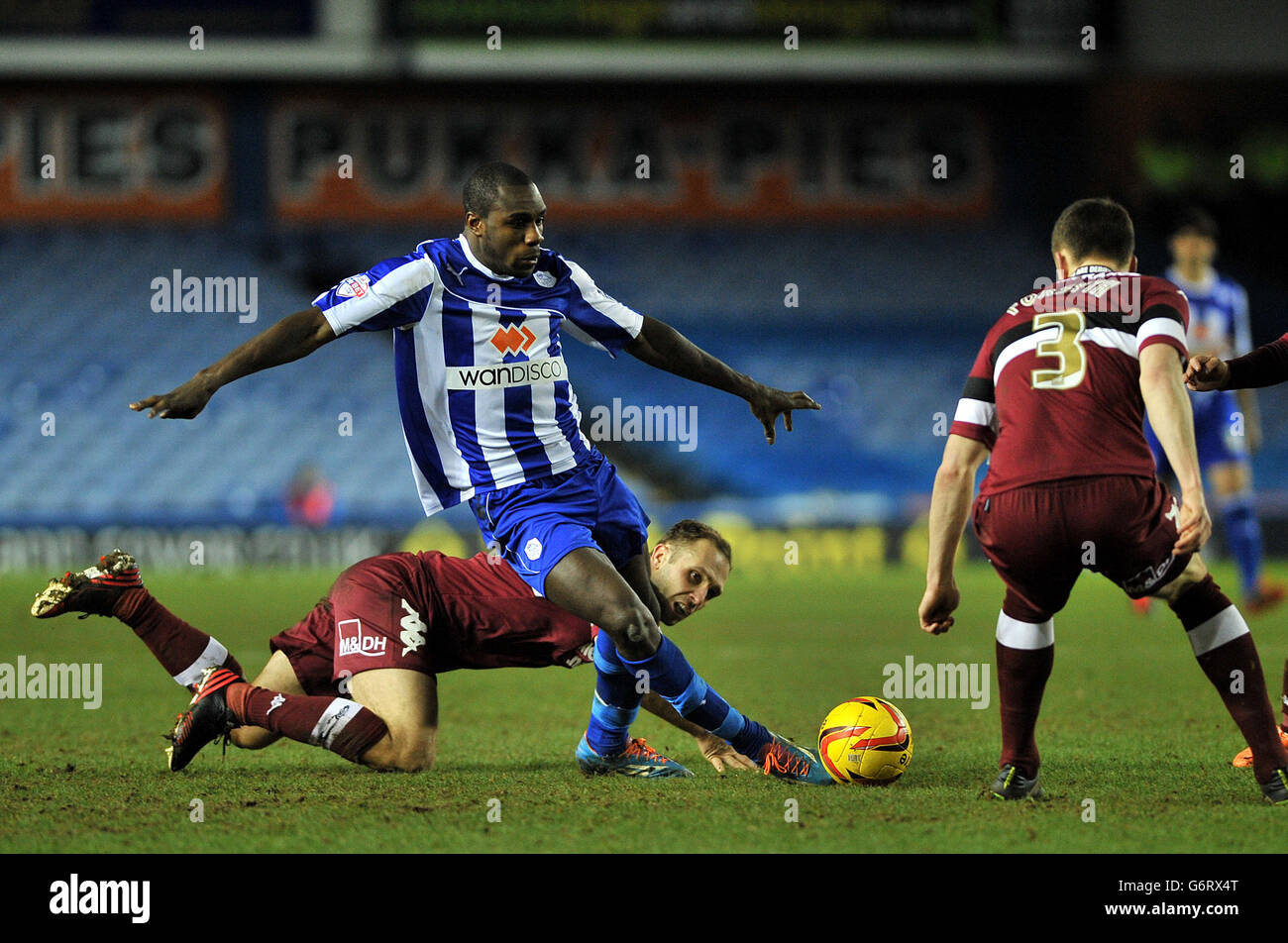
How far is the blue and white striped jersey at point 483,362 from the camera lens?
5160 millimetres

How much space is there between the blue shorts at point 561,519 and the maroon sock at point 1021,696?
1.45 m

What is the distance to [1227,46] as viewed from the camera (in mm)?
19719

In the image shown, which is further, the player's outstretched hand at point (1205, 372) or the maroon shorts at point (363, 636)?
the maroon shorts at point (363, 636)

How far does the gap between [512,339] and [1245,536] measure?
7059mm

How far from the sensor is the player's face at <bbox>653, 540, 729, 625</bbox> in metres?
5.39

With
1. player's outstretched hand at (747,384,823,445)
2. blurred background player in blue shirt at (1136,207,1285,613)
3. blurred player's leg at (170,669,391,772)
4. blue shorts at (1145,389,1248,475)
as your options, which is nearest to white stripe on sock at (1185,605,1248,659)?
player's outstretched hand at (747,384,823,445)

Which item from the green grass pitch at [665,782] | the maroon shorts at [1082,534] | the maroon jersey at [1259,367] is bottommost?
the green grass pitch at [665,782]

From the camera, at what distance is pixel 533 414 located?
532 centimetres

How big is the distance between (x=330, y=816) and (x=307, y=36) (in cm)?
1674

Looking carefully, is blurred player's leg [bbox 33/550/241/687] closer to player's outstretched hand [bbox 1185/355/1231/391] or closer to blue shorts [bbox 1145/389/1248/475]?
player's outstretched hand [bbox 1185/355/1231/391]

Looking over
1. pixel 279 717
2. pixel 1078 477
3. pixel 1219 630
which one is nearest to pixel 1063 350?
pixel 1078 477

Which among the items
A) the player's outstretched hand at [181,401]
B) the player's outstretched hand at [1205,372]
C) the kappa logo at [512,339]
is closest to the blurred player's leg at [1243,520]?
the player's outstretched hand at [1205,372]

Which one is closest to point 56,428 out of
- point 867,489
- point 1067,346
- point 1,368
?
point 1,368

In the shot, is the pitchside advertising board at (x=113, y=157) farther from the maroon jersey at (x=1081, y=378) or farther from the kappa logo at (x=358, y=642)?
the maroon jersey at (x=1081, y=378)
